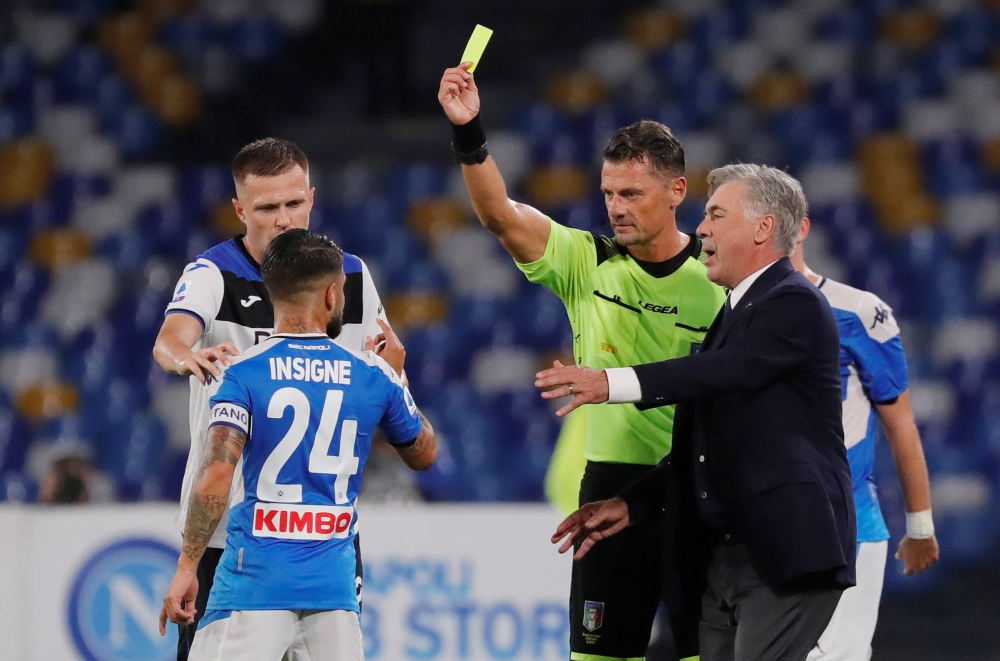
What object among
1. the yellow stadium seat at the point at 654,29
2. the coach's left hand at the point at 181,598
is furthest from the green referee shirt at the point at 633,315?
the yellow stadium seat at the point at 654,29

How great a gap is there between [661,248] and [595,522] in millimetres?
900

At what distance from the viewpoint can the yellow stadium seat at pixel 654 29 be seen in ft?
39.2

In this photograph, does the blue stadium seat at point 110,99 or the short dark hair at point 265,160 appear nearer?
the short dark hair at point 265,160

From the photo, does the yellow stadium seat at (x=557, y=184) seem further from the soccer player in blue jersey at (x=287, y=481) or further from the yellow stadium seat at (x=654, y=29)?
the soccer player in blue jersey at (x=287, y=481)

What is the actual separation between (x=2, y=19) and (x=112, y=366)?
172 inches

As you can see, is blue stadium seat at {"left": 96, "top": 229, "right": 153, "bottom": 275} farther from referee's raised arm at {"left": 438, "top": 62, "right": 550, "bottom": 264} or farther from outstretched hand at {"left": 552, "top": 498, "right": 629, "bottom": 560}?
outstretched hand at {"left": 552, "top": 498, "right": 629, "bottom": 560}

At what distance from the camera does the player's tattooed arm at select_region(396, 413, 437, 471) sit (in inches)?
140

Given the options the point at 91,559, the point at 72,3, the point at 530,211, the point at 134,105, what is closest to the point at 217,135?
the point at 134,105

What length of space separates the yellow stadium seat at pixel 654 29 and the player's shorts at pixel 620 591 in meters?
8.62

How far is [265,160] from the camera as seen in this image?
3754mm

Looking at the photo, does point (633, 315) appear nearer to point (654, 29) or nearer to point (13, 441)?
point (13, 441)

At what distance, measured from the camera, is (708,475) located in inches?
133

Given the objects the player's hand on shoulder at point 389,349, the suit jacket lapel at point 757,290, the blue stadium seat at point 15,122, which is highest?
the blue stadium seat at point 15,122

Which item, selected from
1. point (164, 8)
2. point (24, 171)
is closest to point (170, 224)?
point (24, 171)
